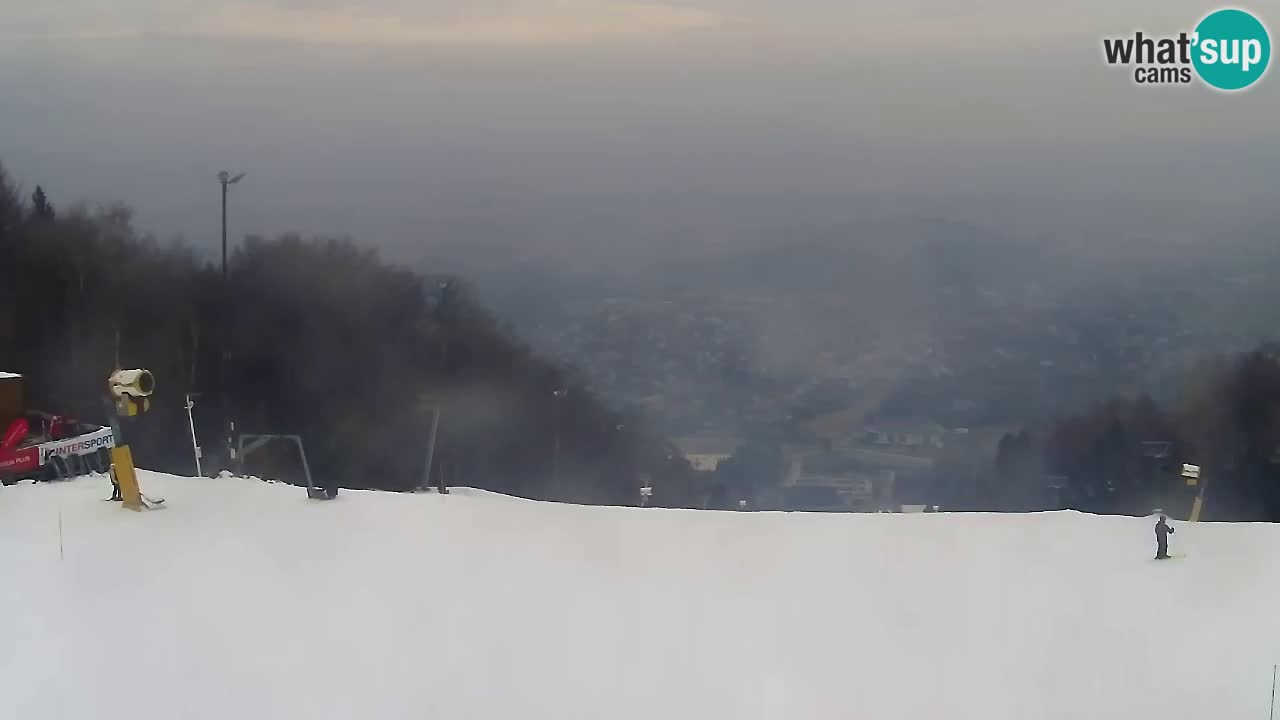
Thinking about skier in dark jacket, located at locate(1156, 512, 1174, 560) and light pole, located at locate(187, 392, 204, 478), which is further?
light pole, located at locate(187, 392, 204, 478)

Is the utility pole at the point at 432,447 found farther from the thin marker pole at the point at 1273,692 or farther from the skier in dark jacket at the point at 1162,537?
the thin marker pole at the point at 1273,692

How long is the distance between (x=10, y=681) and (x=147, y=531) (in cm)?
65

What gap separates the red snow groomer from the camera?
10.6 feet

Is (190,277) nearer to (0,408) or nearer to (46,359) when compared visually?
(46,359)

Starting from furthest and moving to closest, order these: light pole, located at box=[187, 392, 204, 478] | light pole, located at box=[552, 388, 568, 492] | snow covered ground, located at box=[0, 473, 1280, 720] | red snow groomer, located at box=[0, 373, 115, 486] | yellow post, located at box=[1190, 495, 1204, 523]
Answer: light pole, located at box=[552, 388, 568, 492] → light pole, located at box=[187, 392, 204, 478] → yellow post, located at box=[1190, 495, 1204, 523] → red snow groomer, located at box=[0, 373, 115, 486] → snow covered ground, located at box=[0, 473, 1280, 720]

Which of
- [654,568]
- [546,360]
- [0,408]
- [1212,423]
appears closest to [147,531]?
[0,408]

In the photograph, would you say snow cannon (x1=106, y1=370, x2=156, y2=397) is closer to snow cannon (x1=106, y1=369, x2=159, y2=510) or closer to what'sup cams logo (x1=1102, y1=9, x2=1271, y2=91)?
snow cannon (x1=106, y1=369, x2=159, y2=510)

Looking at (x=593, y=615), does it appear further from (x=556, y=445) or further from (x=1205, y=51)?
(x=1205, y=51)

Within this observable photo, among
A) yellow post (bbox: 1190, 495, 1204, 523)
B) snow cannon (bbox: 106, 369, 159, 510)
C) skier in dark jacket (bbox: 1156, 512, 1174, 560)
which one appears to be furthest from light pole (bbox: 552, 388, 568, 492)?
yellow post (bbox: 1190, 495, 1204, 523)

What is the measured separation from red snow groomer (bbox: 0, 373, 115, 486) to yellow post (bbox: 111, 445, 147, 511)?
31 centimetres

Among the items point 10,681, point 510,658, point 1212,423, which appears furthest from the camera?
point 1212,423

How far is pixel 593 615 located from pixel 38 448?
1889 mm

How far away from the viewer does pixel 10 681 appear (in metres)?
2.12

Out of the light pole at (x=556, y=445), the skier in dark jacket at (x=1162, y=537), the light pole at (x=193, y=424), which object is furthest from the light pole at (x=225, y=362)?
the skier in dark jacket at (x=1162, y=537)
